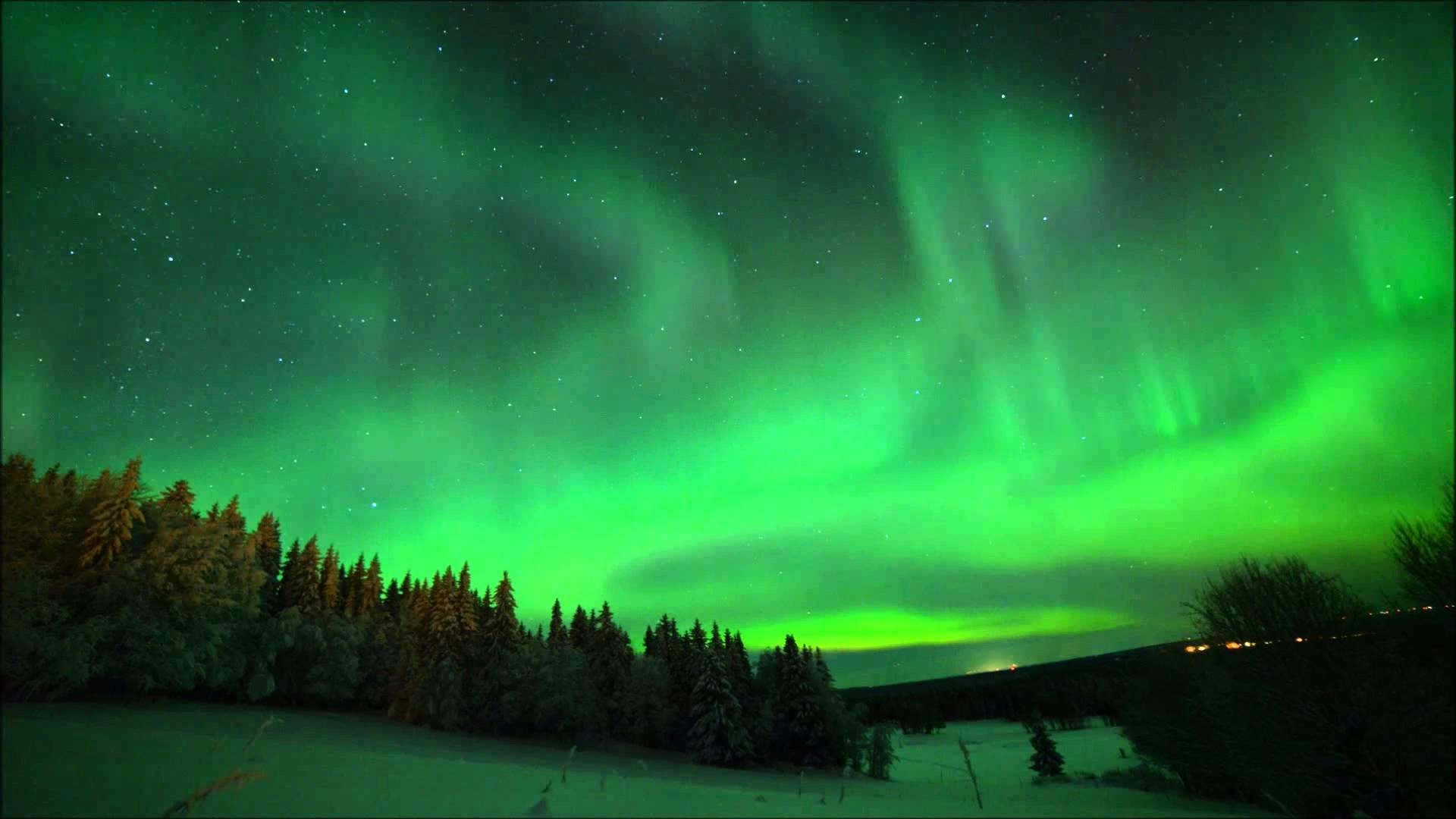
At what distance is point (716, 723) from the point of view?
5453cm

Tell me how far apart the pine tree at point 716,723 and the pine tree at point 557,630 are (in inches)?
599

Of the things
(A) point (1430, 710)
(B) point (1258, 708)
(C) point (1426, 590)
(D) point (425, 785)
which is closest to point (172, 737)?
(D) point (425, 785)

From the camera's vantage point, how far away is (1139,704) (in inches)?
1683

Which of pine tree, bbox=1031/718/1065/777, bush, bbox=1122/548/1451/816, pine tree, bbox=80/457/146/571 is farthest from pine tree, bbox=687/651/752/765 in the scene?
pine tree, bbox=80/457/146/571

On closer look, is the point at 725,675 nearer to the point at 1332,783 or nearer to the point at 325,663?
the point at 325,663

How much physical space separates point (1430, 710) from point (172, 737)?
34.6 m

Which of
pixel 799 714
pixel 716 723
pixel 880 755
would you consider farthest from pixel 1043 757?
pixel 716 723

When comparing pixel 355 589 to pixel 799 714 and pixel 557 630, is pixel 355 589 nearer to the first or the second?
pixel 557 630

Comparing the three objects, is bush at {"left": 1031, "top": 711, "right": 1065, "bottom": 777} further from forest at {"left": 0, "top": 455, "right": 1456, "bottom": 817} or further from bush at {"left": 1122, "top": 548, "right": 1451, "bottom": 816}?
bush at {"left": 1122, "top": 548, "right": 1451, "bottom": 816}

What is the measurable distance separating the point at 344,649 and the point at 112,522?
90.1ft

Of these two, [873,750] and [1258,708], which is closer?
[1258,708]

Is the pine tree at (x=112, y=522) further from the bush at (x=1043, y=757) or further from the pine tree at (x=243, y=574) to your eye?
the bush at (x=1043, y=757)

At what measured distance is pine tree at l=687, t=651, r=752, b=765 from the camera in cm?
5425

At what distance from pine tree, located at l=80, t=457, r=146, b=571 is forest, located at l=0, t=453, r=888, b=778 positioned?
3.8 inches
